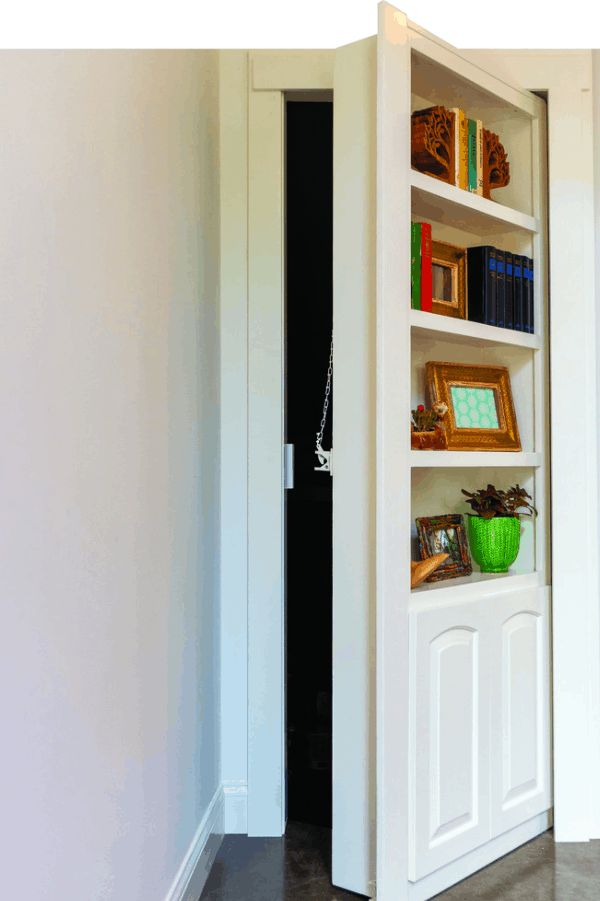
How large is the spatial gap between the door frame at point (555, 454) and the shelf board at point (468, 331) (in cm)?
10

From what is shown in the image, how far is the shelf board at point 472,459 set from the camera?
2379 millimetres

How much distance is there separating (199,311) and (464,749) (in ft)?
4.70

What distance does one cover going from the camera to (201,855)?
234 centimetres

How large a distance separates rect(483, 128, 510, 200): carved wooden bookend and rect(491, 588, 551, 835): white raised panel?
126 centimetres

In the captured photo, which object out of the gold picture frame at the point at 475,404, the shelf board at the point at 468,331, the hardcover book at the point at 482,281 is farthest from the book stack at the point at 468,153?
the gold picture frame at the point at 475,404

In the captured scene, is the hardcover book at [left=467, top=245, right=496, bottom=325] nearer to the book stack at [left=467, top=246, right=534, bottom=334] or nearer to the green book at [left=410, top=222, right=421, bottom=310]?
the book stack at [left=467, top=246, right=534, bottom=334]

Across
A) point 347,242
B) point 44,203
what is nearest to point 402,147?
point 347,242

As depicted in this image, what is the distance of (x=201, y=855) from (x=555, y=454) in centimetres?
155

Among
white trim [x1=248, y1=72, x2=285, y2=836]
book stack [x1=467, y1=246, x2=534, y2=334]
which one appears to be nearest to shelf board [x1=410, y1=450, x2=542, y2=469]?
book stack [x1=467, y1=246, x2=534, y2=334]

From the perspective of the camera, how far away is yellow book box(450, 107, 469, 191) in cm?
247

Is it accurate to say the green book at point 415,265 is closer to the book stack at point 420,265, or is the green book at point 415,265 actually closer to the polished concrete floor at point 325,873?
the book stack at point 420,265

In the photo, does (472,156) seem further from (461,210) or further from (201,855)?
(201,855)

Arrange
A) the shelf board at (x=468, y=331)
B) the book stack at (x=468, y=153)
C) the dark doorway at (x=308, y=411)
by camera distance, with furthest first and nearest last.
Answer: the dark doorway at (x=308, y=411) → the book stack at (x=468, y=153) → the shelf board at (x=468, y=331)

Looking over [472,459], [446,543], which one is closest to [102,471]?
[472,459]
